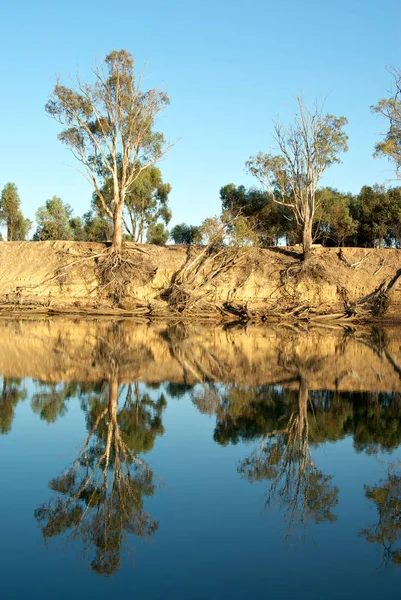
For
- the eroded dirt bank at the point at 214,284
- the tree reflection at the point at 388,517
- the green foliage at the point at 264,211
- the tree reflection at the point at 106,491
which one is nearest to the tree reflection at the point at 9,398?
the tree reflection at the point at 106,491

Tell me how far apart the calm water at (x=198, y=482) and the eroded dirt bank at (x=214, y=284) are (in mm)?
18224

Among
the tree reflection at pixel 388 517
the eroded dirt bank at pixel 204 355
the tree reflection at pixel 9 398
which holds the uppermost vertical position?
the eroded dirt bank at pixel 204 355

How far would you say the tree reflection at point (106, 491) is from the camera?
661 centimetres

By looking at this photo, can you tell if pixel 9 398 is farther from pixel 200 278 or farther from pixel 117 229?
pixel 117 229

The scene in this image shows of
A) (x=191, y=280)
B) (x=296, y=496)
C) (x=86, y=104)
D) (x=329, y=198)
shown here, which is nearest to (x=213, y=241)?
(x=191, y=280)

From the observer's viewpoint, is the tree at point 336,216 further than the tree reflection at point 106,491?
Yes

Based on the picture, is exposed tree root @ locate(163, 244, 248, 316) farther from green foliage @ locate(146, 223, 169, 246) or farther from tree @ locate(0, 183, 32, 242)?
tree @ locate(0, 183, 32, 242)

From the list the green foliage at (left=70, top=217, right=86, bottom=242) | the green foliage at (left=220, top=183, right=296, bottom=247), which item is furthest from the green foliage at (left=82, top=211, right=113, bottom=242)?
the green foliage at (left=220, top=183, right=296, bottom=247)

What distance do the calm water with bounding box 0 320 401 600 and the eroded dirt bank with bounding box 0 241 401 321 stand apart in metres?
18.2

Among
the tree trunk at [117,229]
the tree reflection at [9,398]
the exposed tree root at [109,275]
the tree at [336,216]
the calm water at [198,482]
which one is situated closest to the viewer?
the calm water at [198,482]

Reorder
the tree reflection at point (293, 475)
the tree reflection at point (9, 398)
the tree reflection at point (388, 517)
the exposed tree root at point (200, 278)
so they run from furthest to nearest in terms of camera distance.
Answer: the exposed tree root at point (200, 278) → the tree reflection at point (9, 398) → the tree reflection at point (293, 475) → the tree reflection at point (388, 517)

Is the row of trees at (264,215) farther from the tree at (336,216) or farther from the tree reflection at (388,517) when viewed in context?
the tree reflection at (388,517)

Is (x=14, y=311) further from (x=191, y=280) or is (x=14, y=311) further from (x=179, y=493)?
(x=179, y=493)

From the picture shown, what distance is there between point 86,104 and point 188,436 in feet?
111
